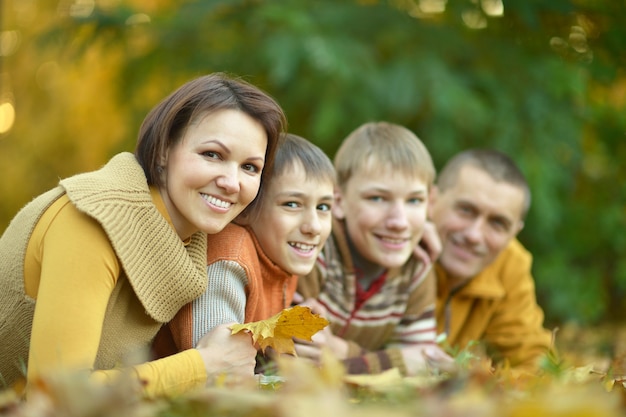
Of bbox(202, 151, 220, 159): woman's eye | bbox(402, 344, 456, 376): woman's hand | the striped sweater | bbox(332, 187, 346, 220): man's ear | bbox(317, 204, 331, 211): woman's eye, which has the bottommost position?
bbox(402, 344, 456, 376): woman's hand

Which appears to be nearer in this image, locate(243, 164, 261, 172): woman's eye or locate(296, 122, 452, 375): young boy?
locate(243, 164, 261, 172): woman's eye

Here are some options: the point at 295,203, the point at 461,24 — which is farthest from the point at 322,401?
the point at 461,24

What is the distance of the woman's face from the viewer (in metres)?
2.44

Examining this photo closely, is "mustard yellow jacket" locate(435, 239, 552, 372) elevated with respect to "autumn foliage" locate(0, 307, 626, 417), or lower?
lower

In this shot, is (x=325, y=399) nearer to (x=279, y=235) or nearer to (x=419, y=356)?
(x=279, y=235)

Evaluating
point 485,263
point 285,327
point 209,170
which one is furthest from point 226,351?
point 485,263

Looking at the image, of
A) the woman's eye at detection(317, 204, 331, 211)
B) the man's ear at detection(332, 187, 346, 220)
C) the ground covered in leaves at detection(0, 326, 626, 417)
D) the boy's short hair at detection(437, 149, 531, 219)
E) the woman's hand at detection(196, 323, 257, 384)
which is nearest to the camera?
the ground covered in leaves at detection(0, 326, 626, 417)

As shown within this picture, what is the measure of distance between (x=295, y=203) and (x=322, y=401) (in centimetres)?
173

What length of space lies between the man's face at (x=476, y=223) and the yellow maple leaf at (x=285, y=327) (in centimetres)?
180

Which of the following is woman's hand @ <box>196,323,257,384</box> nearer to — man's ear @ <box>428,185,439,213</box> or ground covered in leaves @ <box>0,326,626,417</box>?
ground covered in leaves @ <box>0,326,626,417</box>

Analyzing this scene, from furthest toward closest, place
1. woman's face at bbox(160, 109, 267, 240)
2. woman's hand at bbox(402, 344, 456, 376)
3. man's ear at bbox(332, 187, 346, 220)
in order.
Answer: man's ear at bbox(332, 187, 346, 220)
woman's hand at bbox(402, 344, 456, 376)
woman's face at bbox(160, 109, 267, 240)

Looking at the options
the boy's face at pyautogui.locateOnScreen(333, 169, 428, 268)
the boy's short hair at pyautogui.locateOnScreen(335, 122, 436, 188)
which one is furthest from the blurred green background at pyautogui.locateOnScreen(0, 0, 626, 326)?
the boy's face at pyautogui.locateOnScreen(333, 169, 428, 268)

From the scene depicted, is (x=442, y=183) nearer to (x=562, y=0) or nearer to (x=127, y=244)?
(x=562, y=0)

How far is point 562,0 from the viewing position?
539 cm
